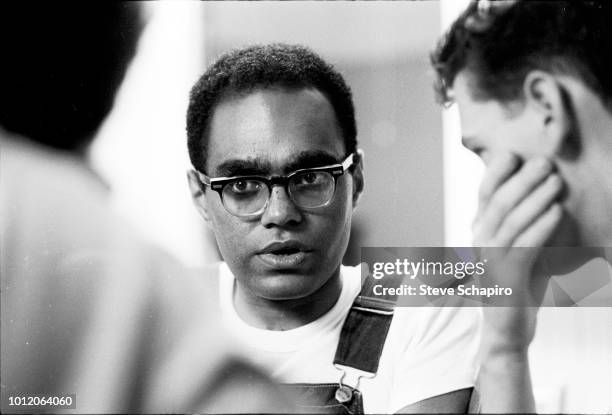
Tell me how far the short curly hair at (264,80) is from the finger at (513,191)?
367 millimetres

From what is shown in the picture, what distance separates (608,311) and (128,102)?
133 centimetres

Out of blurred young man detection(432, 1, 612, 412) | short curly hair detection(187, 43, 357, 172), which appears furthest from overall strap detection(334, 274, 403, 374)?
short curly hair detection(187, 43, 357, 172)

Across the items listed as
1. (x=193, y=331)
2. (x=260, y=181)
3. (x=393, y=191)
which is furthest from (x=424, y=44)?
(x=193, y=331)

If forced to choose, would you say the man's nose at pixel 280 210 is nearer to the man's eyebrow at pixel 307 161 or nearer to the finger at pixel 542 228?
the man's eyebrow at pixel 307 161

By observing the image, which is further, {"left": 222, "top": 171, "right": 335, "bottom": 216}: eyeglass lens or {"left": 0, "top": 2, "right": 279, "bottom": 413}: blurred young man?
{"left": 0, "top": 2, "right": 279, "bottom": 413}: blurred young man

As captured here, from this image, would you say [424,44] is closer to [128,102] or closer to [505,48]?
[505,48]

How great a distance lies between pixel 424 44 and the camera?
177 cm

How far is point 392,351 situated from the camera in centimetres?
170

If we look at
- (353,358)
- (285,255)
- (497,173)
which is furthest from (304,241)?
(497,173)

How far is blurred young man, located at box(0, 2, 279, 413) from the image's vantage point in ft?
5.98

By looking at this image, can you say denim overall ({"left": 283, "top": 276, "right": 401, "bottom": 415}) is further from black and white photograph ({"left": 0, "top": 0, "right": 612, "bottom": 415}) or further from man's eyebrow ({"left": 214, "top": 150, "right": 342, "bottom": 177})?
man's eyebrow ({"left": 214, "top": 150, "right": 342, "bottom": 177})

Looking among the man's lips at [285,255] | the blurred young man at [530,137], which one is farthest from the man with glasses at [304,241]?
the blurred young man at [530,137]

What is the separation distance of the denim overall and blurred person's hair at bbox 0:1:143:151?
843 millimetres

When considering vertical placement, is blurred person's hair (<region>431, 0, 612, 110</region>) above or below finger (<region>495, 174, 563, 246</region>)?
above
